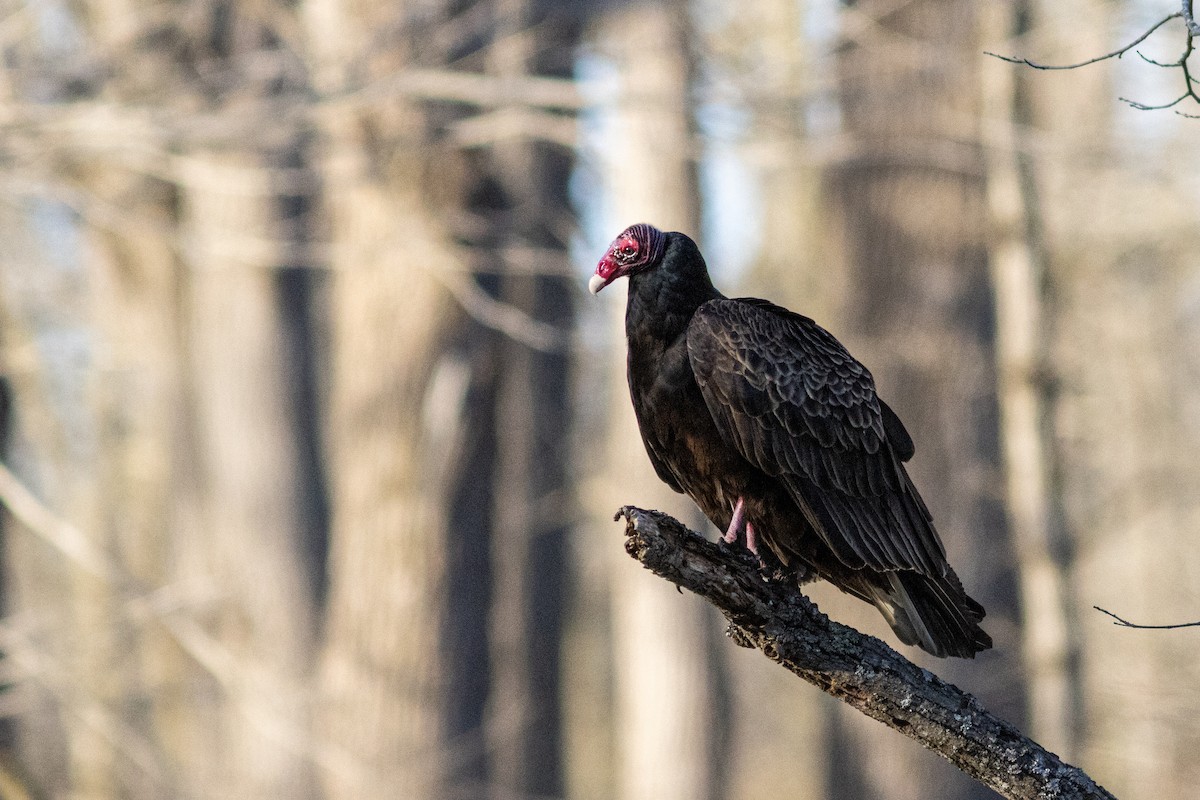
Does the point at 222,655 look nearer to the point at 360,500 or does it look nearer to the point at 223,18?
the point at 360,500

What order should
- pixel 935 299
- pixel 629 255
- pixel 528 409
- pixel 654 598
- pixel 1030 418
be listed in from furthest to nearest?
pixel 654 598 → pixel 528 409 → pixel 935 299 → pixel 1030 418 → pixel 629 255

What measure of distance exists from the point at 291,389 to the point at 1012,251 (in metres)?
5.54

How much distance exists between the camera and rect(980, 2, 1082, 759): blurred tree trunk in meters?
7.68

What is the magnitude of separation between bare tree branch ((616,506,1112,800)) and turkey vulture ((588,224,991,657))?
434 mm

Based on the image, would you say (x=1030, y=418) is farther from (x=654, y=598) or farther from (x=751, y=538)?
(x=751, y=538)

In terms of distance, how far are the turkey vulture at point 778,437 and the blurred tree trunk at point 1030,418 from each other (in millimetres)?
4493

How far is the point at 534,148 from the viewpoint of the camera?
359 inches

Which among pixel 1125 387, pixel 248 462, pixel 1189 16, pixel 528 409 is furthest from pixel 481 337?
pixel 1125 387

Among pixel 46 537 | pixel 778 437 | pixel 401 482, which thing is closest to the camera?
pixel 778 437

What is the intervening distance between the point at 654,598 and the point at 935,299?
380 centimetres

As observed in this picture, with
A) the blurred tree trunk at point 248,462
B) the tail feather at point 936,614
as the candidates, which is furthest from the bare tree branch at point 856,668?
the blurred tree trunk at point 248,462

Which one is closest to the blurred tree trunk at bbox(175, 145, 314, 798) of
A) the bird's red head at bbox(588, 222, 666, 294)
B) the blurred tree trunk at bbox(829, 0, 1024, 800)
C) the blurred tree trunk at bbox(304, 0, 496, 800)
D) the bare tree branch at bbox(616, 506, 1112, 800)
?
the blurred tree trunk at bbox(304, 0, 496, 800)

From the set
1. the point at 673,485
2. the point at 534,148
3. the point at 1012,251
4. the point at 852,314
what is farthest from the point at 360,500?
the point at 673,485

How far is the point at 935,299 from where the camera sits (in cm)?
805
